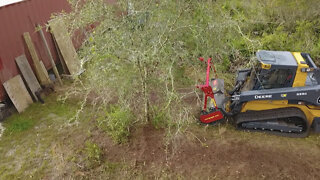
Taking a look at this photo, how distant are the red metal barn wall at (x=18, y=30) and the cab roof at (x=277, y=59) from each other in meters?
6.30

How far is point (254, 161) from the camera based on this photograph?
512 cm

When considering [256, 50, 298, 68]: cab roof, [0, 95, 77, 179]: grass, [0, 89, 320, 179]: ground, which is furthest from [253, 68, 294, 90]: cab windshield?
[0, 95, 77, 179]: grass

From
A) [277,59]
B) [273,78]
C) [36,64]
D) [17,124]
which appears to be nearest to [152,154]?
[273,78]

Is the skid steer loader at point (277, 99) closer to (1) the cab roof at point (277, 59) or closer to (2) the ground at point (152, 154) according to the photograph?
(1) the cab roof at point (277, 59)

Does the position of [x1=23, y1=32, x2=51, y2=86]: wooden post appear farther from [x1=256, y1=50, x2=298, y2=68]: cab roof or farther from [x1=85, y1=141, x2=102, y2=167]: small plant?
[x1=256, y1=50, x2=298, y2=68]: cab roof

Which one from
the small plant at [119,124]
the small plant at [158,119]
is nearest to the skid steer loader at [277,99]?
the small plant at [158,119]

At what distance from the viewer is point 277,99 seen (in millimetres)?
5520

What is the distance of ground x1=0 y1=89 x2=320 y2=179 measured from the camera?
494 cm

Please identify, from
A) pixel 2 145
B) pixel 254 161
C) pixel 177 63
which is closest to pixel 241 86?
pixel 254 161

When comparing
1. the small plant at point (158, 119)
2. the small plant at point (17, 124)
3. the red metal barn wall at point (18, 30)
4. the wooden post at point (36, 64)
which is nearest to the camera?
the small plant at point (158, 119)

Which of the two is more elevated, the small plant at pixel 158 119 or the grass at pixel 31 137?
the grass at pixel 31 137

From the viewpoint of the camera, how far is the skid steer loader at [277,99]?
5430 millimetres

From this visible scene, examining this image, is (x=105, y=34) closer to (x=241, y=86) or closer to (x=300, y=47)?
(x=241, y=86)

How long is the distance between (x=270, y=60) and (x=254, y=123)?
1477 mm
